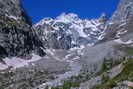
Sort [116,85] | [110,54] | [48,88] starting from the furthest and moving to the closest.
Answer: [110,54]
[48,88]
[116,85]

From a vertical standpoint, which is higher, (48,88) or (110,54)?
(110,54)

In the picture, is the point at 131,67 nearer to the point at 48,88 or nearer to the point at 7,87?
the point at 48,88

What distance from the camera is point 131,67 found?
244 ft

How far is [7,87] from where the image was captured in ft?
647

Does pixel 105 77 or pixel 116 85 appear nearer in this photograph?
pixel 116 85

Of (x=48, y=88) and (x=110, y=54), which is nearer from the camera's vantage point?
(x=48, y=88)

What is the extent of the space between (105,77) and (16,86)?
404 feet

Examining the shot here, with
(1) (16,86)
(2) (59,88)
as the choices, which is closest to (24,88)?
(1) (16,86)

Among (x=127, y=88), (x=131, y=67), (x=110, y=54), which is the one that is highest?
(x=110, y=54)

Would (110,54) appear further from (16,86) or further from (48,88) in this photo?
(16,86)

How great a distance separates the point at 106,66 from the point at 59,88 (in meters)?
20.1

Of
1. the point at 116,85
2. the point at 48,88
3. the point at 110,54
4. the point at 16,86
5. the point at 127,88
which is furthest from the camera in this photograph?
the point at 16,86

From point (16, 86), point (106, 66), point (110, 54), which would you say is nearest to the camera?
point (106, 66)

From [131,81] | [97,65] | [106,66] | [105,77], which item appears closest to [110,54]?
[97,65]
